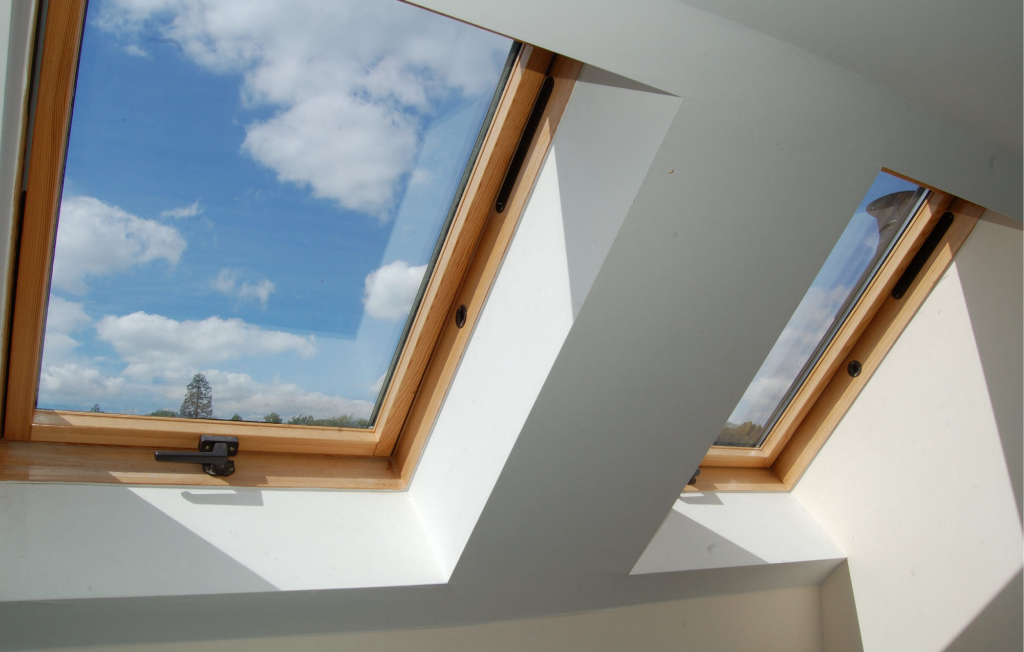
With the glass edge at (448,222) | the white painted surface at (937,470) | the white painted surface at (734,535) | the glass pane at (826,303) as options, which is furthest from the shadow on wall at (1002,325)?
the glass edge at (448,222)

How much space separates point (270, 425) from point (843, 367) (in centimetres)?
178

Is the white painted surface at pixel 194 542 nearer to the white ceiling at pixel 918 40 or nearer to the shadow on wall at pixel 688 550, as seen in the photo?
the shadow on wall at pixel 688 550

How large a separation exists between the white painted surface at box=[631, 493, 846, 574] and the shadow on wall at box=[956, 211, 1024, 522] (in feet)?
2.04

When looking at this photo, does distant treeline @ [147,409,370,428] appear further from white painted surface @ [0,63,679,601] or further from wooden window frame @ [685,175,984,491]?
wooden window frame @ [685,175,984,491]

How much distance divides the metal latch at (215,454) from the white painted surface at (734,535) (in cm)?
109

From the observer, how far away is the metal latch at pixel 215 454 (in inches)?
61.0

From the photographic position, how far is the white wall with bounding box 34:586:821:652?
1611 mm

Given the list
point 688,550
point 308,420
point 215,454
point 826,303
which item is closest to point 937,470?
point 826,303

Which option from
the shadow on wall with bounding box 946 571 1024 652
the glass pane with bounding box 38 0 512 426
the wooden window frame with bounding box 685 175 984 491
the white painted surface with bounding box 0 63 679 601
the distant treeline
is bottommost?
the shadow on wall with bounding box 946 571 1024 652

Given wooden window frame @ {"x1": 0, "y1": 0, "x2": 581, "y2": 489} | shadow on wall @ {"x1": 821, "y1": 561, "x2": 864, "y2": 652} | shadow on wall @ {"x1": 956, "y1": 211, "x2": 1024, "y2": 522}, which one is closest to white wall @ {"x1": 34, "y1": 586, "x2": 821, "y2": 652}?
shadow on wall @ {"x1": 821, "y1": 561, "x2": 864, "y2": 652}

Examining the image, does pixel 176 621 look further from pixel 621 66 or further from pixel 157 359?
pixel 621 66

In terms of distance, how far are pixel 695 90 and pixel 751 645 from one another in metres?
1.94

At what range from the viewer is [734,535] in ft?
7.06

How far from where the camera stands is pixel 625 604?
201cm
